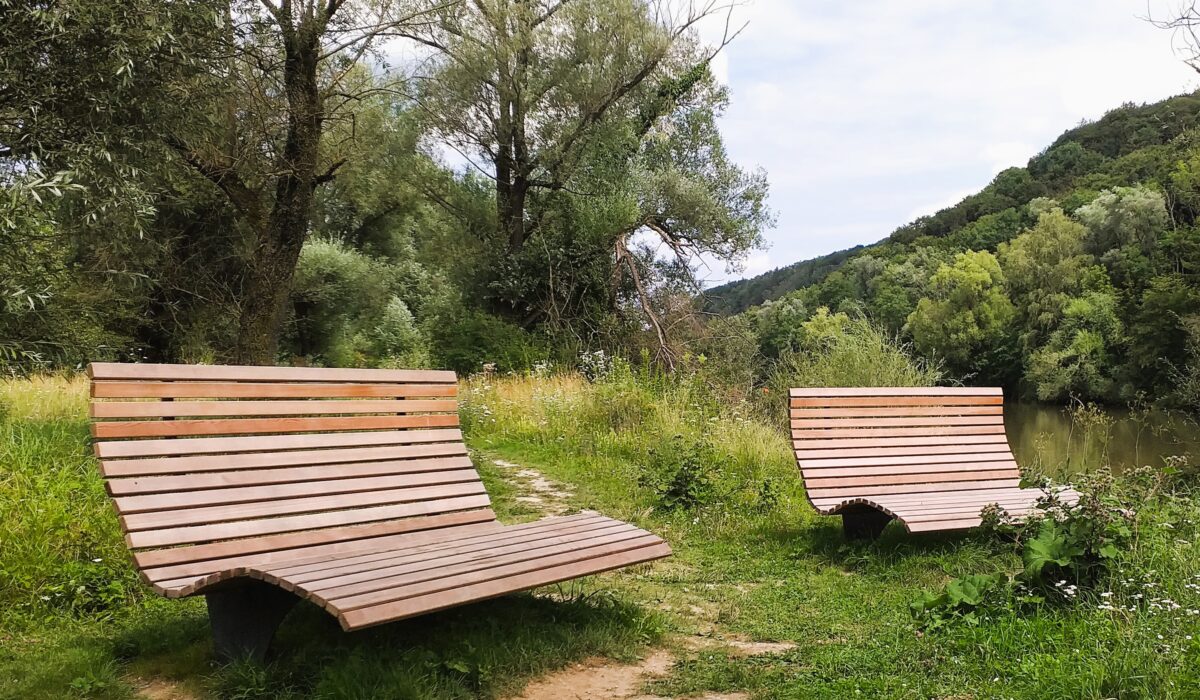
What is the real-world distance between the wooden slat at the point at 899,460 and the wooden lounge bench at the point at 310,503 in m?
1.91

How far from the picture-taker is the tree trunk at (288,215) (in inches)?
320

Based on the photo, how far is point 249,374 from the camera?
3.41 metres

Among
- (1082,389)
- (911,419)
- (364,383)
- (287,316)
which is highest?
(287,316)

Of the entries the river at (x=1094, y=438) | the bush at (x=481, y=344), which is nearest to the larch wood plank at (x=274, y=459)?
the river at (x=1094, y=438)

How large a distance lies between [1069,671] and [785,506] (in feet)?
11.4

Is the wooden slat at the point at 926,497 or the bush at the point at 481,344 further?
the bush at the point at 481,344

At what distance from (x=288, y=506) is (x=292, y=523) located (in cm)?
7

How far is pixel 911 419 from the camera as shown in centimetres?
552

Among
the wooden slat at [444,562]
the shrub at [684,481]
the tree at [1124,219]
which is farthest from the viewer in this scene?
the tree at [1124,219]

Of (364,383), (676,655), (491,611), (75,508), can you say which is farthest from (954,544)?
(75,508)

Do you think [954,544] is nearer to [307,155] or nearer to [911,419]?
[911,419]

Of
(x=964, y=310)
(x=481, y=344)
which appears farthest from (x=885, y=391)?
(x=964, y=310)

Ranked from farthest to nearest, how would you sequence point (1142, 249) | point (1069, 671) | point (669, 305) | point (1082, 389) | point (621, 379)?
1. point (1142, 249)
2. point (1082, 389)
3. point (669, 305)
4. point (621, 379)
5. point (1069, 671)

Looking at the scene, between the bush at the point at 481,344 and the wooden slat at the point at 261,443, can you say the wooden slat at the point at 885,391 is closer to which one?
the wooden slat at the point at 261,443
